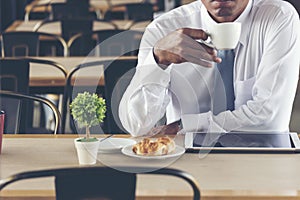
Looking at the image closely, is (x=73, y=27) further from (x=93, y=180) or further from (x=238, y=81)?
(x=93, y=180)

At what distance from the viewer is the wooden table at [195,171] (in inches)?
65.6

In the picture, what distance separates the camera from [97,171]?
4.47ft

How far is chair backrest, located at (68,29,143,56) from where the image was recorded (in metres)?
4.04

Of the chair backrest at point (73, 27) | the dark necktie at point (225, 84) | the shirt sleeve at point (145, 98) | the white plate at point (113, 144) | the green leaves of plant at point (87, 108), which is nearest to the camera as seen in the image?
the green leaves of plant at point (87, 108)

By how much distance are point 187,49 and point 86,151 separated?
461 millimetres

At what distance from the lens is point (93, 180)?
1386 mm

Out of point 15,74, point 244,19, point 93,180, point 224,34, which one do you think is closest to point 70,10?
point 15,74

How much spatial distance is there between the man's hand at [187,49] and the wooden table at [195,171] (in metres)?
0.29

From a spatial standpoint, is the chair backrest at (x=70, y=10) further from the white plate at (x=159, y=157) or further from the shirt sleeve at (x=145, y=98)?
the white plate at (x=159, y=157)

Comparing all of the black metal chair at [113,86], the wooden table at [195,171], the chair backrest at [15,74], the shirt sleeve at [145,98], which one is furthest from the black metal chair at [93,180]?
the chair backrest at [15,74]

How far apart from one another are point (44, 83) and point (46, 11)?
3.91 m

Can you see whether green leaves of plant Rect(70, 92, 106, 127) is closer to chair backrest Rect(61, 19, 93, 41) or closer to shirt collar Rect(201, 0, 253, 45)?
shirt collar Rect(201, 0, 253, 45)

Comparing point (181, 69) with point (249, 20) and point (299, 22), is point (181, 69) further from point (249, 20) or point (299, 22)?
point (299, 22)

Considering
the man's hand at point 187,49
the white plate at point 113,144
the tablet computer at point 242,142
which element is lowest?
the white plate at point 113,144
